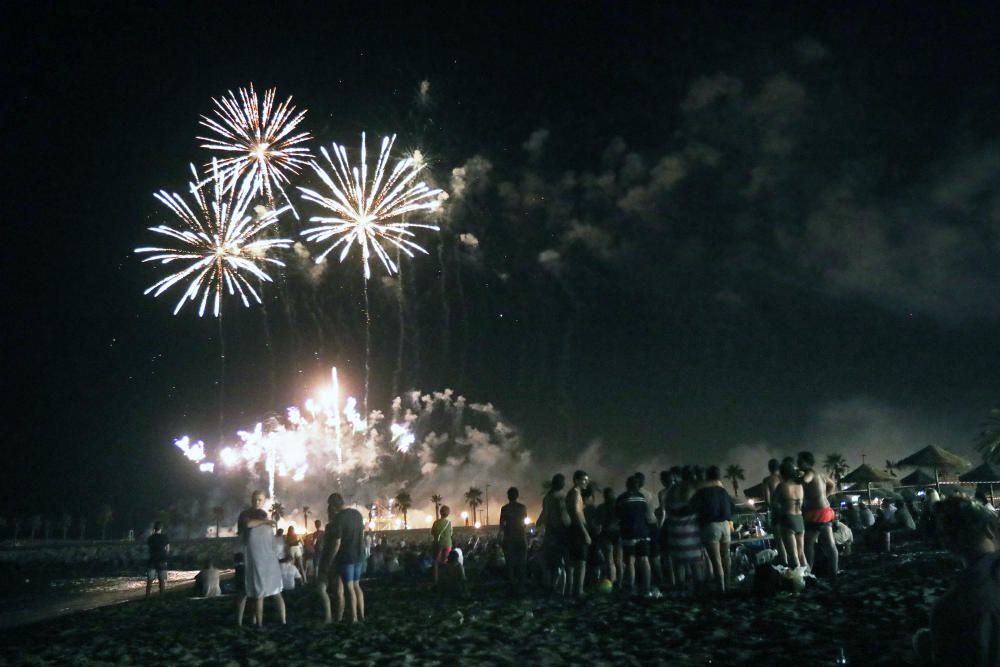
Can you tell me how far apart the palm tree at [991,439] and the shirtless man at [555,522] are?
38.1m

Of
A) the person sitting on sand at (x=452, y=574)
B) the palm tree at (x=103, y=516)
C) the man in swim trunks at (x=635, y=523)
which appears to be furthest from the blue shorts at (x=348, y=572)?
the palm tree at (x=103, y=516)

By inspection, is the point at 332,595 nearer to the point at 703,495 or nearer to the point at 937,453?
the point at 703,495

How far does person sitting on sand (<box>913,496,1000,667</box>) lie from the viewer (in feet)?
10.2

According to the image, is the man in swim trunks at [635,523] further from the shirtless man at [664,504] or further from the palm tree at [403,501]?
the palm tree at [403,501]

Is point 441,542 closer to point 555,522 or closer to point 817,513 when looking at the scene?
point 555,522

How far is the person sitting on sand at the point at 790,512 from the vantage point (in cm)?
1155

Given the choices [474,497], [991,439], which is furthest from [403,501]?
[991,439]

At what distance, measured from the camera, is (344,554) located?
1098 cm

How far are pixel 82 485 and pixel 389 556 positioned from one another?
460 ft

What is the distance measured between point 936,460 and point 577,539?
81.4ft

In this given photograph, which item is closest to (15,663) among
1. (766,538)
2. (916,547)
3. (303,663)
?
(303,663)

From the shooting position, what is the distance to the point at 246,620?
12.3 metres

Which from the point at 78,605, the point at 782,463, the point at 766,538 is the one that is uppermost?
the point at 782,463

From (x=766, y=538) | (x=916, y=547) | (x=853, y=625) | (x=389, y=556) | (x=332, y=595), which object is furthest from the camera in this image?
(x=389, y=556)
